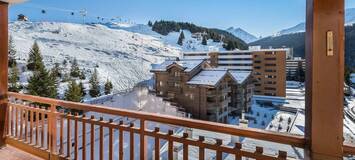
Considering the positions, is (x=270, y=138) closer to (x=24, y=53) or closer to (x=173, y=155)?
(x=173, y=155)

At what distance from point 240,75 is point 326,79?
32.1 ft

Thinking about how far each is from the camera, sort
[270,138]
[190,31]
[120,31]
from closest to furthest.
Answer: [270,138] → [190,31] → [120,31]

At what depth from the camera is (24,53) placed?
1484 centimetres

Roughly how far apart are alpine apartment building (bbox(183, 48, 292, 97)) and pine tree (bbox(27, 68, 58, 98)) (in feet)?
22.2

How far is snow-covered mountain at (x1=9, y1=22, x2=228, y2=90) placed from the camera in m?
15.9

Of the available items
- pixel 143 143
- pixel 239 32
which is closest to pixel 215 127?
pixel 143 143

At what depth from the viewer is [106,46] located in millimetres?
22453

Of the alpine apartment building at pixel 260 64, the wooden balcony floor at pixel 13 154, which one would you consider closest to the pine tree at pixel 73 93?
the alpine apartment building at pixel 260 64

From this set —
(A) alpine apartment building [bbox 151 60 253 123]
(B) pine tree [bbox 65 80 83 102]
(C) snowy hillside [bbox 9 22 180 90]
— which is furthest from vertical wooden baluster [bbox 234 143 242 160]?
(C) snowy hillside [bbox 9 22 180 90]

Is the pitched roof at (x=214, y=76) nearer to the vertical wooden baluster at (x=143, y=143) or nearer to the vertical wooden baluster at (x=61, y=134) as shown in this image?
the vertical wooden baluster at (x=61, y=134)

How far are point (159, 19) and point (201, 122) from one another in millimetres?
14480

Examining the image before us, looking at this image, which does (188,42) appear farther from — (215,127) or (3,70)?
(215,127)

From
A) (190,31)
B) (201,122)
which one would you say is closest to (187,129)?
(201,122)

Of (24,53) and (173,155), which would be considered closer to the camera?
(173,155)
